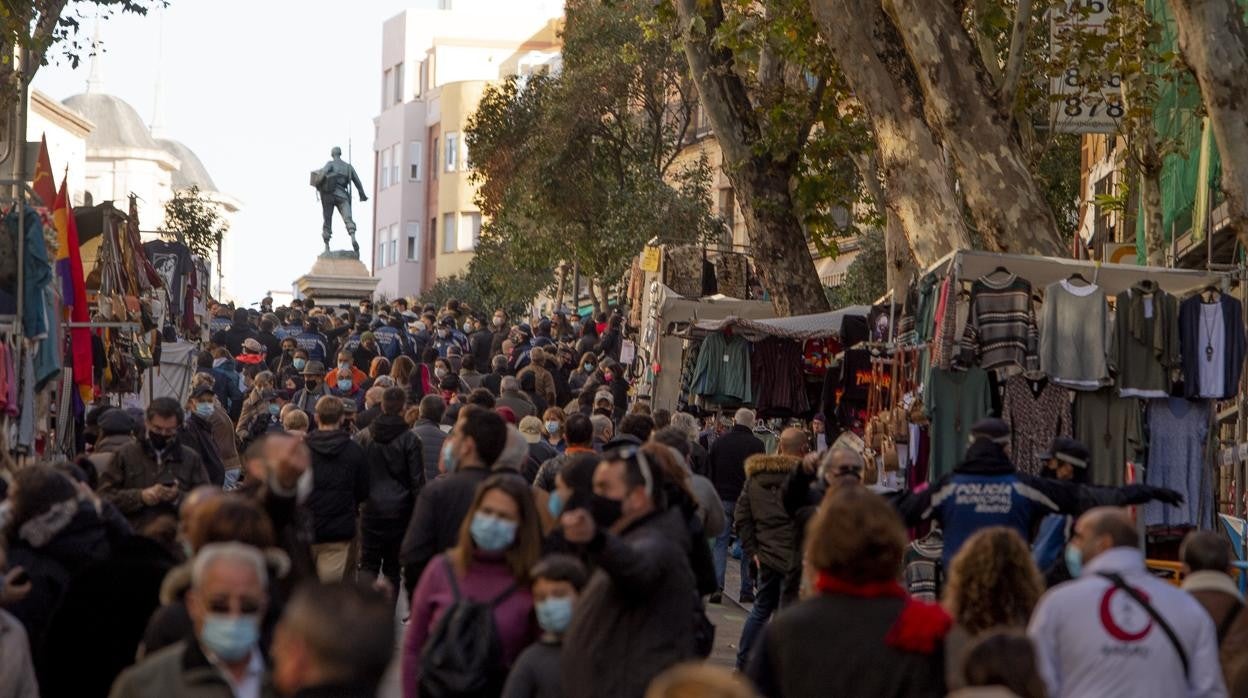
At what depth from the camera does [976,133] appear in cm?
1884

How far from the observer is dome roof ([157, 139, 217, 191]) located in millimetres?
138750

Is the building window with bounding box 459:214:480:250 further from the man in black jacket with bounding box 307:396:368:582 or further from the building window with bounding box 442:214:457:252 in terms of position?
the man in black jacket with bounding box 307:396:368:582

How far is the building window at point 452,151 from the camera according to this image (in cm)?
8669

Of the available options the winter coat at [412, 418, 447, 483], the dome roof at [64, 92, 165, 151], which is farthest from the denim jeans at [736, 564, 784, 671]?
the dome roof at [64, 92, 165, 151]

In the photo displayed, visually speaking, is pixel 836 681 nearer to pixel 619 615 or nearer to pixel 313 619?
pixel 619 615

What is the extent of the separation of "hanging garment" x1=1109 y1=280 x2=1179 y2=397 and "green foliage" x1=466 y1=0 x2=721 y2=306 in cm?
3078

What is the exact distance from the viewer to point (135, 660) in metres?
7.91

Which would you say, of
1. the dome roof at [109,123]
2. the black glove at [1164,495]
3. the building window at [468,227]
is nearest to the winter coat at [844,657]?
the black glove at [1164,495]

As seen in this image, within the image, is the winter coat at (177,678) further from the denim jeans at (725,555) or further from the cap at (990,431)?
the denim jeans at (725,555)

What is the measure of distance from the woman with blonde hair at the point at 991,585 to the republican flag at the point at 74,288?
34.9 ft

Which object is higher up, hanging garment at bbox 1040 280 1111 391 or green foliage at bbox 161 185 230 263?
green foliage at bbox 161 185 230 263

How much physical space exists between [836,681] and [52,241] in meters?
10.6

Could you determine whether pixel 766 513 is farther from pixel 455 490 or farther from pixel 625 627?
pixel 625 627

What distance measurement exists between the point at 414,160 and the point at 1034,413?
77.1 m
